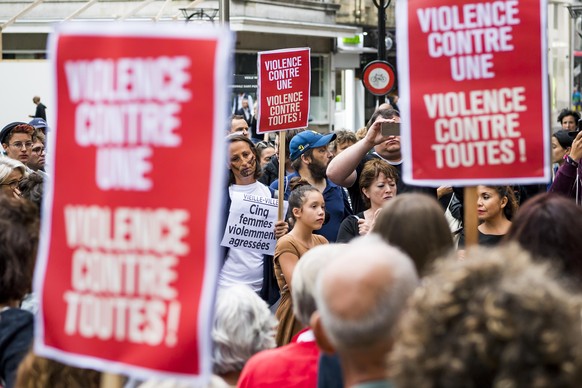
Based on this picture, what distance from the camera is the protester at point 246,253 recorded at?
761 centimetres

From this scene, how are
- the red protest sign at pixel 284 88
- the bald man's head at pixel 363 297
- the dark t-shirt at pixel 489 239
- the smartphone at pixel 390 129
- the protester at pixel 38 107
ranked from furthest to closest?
1. the protester at pixel 38 107
2. the red protest sign at pixel 284 88
3. the smartphone at pixel 390 129
4. the dark t-shirt at pixel 489 239
5. the bald man's head at pixel 363 297

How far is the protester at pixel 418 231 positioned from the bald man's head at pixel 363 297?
0.76 meters

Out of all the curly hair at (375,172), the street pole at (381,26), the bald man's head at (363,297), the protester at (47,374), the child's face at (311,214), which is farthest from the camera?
the street pole at (381,26)

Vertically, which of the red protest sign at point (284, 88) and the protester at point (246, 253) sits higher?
the red protest sign at point (284, 88)

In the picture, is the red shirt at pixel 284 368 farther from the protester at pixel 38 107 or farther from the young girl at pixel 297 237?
the protester at pixel 38 107

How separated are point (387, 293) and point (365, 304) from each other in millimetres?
67

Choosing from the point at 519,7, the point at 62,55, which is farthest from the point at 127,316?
the point at 519,7

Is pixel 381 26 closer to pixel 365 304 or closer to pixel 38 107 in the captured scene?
pixel 38 107

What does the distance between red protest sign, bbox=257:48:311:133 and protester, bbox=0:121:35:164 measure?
1.98 meters

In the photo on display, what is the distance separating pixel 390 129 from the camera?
6672 millimetres

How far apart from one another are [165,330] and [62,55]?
0.89 metres

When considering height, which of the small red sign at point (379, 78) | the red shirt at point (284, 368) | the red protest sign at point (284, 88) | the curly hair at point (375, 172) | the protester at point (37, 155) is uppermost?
the small red sign at point (379, 78)

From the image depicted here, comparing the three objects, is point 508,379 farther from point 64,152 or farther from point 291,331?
point 291,331

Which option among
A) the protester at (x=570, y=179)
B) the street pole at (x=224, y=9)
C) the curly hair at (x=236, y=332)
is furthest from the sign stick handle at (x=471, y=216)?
the street pole at (x=224, y=9)
